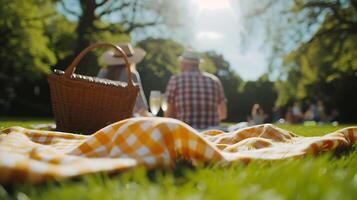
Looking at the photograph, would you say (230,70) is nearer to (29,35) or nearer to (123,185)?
(29,35)

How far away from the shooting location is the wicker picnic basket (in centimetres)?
308

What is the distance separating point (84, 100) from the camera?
318cm

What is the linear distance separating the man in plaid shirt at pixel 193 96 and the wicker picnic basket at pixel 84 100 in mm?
2244

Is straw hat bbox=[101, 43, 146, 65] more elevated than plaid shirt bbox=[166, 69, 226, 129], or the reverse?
straw hat bbox=[101, 43, 146, 65]

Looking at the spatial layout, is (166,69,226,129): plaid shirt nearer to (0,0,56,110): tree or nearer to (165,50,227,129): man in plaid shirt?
(165,50,227,129): man in plaid shirt

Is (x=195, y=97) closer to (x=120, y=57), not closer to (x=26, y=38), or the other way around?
(x=120, y=57)

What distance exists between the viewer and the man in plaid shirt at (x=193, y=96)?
5625 mm

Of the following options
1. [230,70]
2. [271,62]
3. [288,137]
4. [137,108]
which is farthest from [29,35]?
[230,70]

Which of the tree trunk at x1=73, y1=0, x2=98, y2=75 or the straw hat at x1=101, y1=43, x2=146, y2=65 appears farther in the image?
the tree trunk at x1=73, y1=0, x2=98, y2=75

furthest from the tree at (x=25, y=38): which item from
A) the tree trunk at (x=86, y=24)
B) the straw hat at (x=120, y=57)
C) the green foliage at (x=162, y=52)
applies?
the straw hat at (x=120, y=57)

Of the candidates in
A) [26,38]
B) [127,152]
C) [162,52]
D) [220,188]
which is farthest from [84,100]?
[162,52]

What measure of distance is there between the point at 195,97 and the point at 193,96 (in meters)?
0.03

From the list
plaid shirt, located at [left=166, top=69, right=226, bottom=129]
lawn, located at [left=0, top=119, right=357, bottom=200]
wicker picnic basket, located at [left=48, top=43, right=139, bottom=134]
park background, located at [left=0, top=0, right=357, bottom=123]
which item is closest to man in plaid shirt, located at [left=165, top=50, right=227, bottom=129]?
plaid shirt, located at [left=166, top=69, right=226, bottom=129]

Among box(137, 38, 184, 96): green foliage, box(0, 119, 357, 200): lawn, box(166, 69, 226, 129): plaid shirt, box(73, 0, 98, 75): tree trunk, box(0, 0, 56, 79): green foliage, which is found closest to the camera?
box(0, 119, 357, 200): lawn
